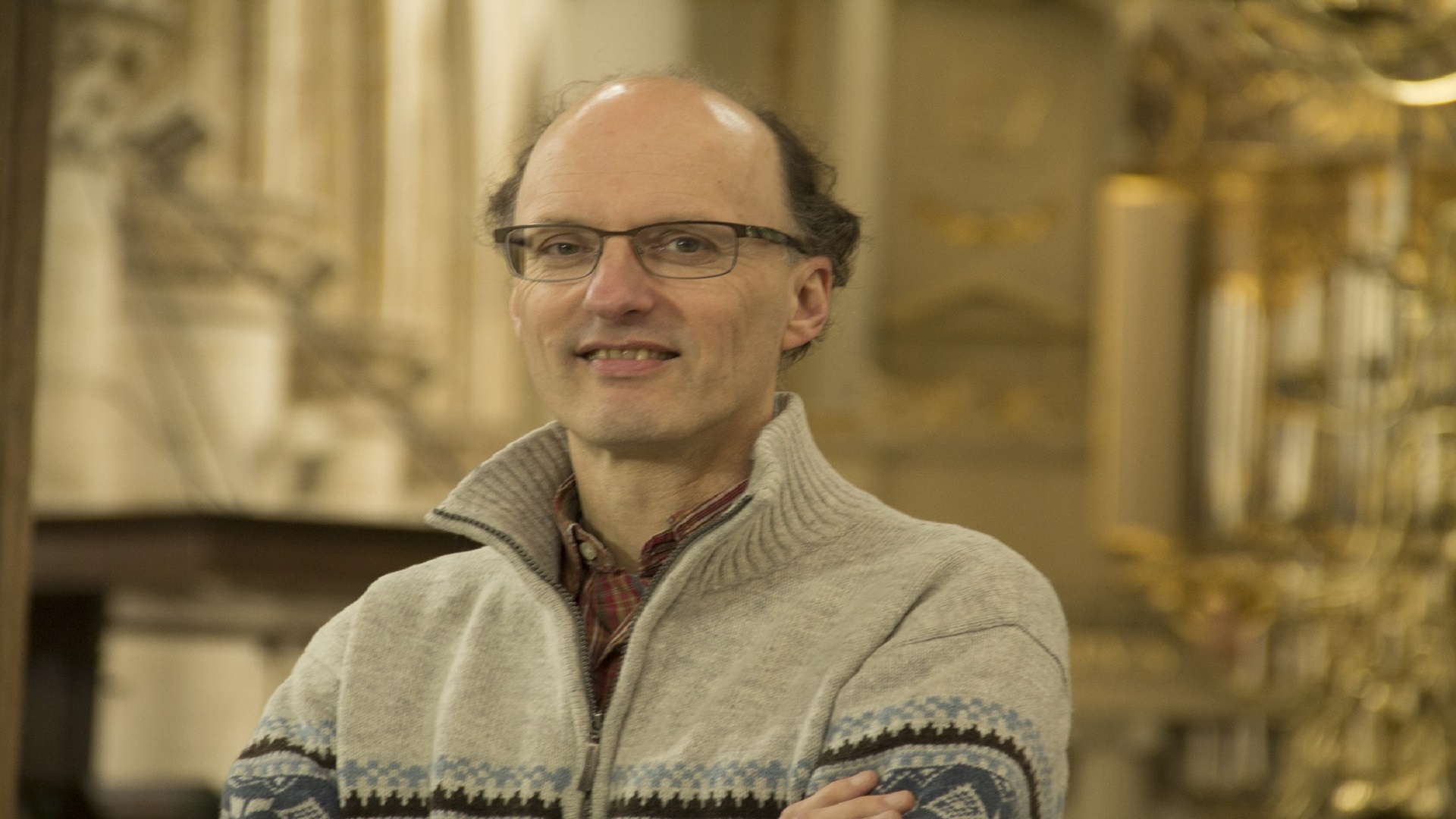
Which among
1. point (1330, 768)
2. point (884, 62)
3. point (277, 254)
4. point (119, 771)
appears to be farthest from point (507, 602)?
point (884, 62)

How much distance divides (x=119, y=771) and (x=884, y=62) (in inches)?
170

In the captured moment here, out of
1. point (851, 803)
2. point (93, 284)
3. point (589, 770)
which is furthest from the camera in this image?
point (93, 284)

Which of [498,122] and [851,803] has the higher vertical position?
[498,122]

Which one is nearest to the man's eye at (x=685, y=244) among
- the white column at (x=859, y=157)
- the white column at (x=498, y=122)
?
the white column at (x=498, y=122)

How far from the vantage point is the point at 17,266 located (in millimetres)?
1833

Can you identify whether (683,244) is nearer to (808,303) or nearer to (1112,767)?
(808,303)

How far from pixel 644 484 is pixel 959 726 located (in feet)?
1.14

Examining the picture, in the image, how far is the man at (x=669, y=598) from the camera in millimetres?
1626

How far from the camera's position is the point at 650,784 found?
5.36 feet

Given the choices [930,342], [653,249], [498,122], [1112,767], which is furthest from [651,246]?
[930,342]

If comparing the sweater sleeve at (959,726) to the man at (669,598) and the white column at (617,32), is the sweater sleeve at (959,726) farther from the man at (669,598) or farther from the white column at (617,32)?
the white column at (617,32)

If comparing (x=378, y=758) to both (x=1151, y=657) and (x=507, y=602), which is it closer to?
(x=507, y=602)

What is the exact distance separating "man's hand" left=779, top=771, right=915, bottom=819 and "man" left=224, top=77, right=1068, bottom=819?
22mm

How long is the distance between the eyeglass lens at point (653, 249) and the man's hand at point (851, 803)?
433 millimetres
